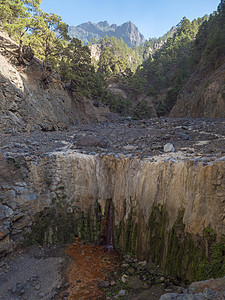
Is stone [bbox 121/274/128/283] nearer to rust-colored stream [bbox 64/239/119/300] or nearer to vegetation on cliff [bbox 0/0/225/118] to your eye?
rust-colored stream [bbox 64/239/119/300]

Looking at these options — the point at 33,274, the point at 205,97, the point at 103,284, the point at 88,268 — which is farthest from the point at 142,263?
the point at 205,97

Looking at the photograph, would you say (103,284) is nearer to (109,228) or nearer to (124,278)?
(124,278)

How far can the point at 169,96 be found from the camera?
35344 mm

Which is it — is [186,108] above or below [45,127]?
above

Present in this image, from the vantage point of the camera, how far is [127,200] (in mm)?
8703

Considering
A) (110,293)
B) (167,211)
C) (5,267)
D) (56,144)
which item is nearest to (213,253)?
(167,211)

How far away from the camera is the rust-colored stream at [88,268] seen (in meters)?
6.74

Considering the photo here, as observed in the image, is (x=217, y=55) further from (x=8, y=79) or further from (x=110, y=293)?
(x=110, y=293)

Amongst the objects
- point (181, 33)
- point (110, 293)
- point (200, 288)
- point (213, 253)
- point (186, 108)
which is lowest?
point (110, 293)

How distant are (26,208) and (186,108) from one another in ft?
75.5

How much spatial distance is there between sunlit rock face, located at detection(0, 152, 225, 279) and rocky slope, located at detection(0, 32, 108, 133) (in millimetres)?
5908

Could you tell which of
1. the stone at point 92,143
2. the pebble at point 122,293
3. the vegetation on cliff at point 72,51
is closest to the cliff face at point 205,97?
the vegetation on cliff at point 72,51

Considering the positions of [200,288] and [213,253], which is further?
[213,253]

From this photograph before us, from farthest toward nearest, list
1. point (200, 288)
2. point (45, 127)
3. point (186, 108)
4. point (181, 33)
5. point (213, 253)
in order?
1. point (181, 33)
2. point (186, 108)
3. point (45, 127)
4. point (213, 253)
5. point (200, 288)
